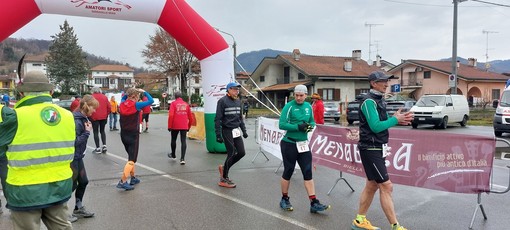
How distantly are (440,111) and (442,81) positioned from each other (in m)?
30.2

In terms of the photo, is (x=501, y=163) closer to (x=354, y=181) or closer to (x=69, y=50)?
(x=354, y=181)

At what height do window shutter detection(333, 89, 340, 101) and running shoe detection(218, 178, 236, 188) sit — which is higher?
window shutter detection(333, 89, 340, 101)

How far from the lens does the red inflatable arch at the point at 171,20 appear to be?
7.70 meters

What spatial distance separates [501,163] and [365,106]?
23.7 feet

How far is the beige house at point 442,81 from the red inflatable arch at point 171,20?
1588 inches

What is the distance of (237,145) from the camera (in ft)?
22.0

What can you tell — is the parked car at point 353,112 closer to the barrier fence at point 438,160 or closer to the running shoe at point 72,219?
the barrier fence at point 438,160

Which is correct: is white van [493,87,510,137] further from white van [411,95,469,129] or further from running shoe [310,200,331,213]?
running shoe [310,200,331,213]

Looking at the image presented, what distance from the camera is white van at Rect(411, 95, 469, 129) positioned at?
20062 millimetres

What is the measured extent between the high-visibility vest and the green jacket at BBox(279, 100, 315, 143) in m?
2.94

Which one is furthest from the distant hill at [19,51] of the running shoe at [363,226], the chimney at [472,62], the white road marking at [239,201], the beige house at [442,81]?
the running shoe at [363,226]

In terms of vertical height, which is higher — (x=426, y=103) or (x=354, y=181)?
(x=426, y=103)

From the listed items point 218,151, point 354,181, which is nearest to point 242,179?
point 354,181

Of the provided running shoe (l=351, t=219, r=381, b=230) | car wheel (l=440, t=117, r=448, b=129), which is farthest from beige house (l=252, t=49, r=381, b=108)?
running shoe (l=351, t=219, r=381, b=230)
